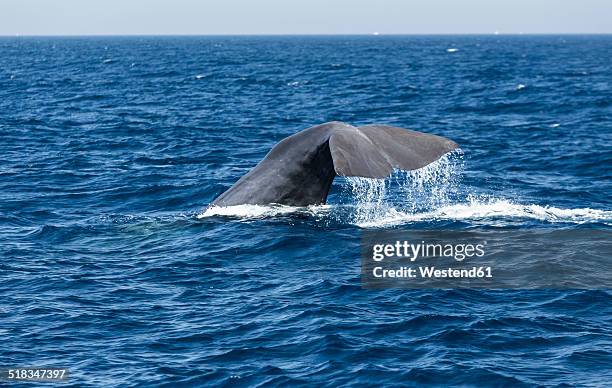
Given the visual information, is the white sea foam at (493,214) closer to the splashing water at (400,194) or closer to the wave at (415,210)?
the wave at (415,210)

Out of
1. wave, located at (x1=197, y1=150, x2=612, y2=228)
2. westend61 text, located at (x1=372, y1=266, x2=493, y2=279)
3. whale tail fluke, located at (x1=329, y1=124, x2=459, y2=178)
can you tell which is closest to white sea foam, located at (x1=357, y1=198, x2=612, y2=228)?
wave, located at (x1=197, y1=150, x2=612, y2=228)

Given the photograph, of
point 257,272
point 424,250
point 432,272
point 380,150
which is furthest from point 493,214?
point 257,272

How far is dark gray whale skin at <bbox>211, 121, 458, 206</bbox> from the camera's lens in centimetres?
1391

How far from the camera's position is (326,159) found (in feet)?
52.3

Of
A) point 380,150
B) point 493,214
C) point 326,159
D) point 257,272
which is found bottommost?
point 257,272

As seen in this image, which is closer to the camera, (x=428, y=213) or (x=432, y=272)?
(x=432, y=272)

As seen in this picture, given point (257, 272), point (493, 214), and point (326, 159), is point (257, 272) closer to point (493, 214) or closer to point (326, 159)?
point (326, 159)

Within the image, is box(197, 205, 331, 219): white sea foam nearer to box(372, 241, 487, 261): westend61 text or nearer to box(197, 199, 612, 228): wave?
box(197, 199, 612, 228): wave

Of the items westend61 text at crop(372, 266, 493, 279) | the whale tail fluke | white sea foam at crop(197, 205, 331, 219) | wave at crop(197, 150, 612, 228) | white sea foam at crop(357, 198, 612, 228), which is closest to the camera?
the whale tail fluke

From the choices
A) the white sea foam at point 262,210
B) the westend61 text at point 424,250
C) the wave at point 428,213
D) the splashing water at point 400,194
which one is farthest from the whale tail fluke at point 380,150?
the splashing water at point 400,194

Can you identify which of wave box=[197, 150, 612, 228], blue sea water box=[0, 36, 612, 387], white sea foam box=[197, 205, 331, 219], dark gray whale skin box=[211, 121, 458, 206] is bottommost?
blue sea water box=[0, 36, 612, 387]

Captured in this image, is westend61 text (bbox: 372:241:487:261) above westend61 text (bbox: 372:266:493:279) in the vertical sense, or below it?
above

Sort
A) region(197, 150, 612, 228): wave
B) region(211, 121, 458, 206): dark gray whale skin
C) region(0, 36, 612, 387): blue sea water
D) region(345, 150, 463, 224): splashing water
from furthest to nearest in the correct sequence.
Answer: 1. region(345, 150, 463, 224): splashing water
2. region(197, 150, 612, 228): wave
3. region(211, 121, 458, 206): dark gray whale skin
4. region(0, 36, 612, 387): blue sea water

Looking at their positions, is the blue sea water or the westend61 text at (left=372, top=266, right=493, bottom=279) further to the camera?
the westend61 text at (left=372, top=266, right=493, bottom=279)
